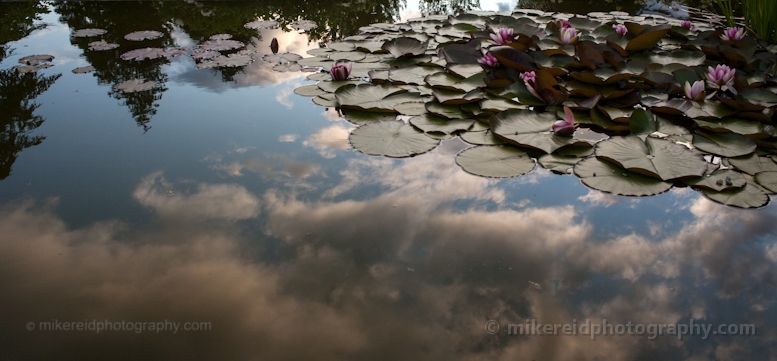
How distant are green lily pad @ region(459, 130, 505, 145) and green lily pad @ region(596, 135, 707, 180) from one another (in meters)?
0.46

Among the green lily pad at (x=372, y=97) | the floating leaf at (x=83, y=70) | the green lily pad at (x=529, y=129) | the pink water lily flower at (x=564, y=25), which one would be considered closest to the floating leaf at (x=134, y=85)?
the floating leaf at (x=83, y=70)

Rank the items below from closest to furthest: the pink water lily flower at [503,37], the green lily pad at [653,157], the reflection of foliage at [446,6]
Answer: the green lily pad at [653,157] < the pink water lily flower at [503,37] < the reflection of foliage at [446,6]

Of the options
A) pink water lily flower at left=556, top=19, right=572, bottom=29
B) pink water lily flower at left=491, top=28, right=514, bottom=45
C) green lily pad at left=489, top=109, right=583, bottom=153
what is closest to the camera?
green lily pad at left=489, top=109, right=583, bottom=153

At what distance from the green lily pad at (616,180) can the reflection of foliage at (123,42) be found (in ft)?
7.10

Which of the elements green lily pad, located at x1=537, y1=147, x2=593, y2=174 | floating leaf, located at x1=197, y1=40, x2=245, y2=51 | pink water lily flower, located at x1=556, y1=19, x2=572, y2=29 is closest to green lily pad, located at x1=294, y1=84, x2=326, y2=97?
floating leaf, located at x1=197, y1=40, x2=245, y2=51

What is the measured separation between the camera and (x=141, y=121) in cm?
259

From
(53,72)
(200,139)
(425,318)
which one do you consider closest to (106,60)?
(53,72)

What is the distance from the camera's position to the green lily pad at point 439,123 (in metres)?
2.46

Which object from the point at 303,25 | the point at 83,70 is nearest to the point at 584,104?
the point at 303,25

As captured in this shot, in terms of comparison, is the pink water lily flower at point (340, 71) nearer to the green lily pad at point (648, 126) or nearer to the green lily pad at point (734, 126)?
the green lily pad at point (648, 126)

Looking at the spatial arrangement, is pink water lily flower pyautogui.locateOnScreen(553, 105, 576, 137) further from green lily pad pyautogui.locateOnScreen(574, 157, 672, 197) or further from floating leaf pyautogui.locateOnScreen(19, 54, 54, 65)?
floating leaf pyautogui.locateOnScreen(19, 54, 54, 65)

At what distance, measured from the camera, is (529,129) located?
7.80ft

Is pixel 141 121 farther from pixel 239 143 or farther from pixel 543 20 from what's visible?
pixel 543 20

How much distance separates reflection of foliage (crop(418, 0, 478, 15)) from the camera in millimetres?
5375
